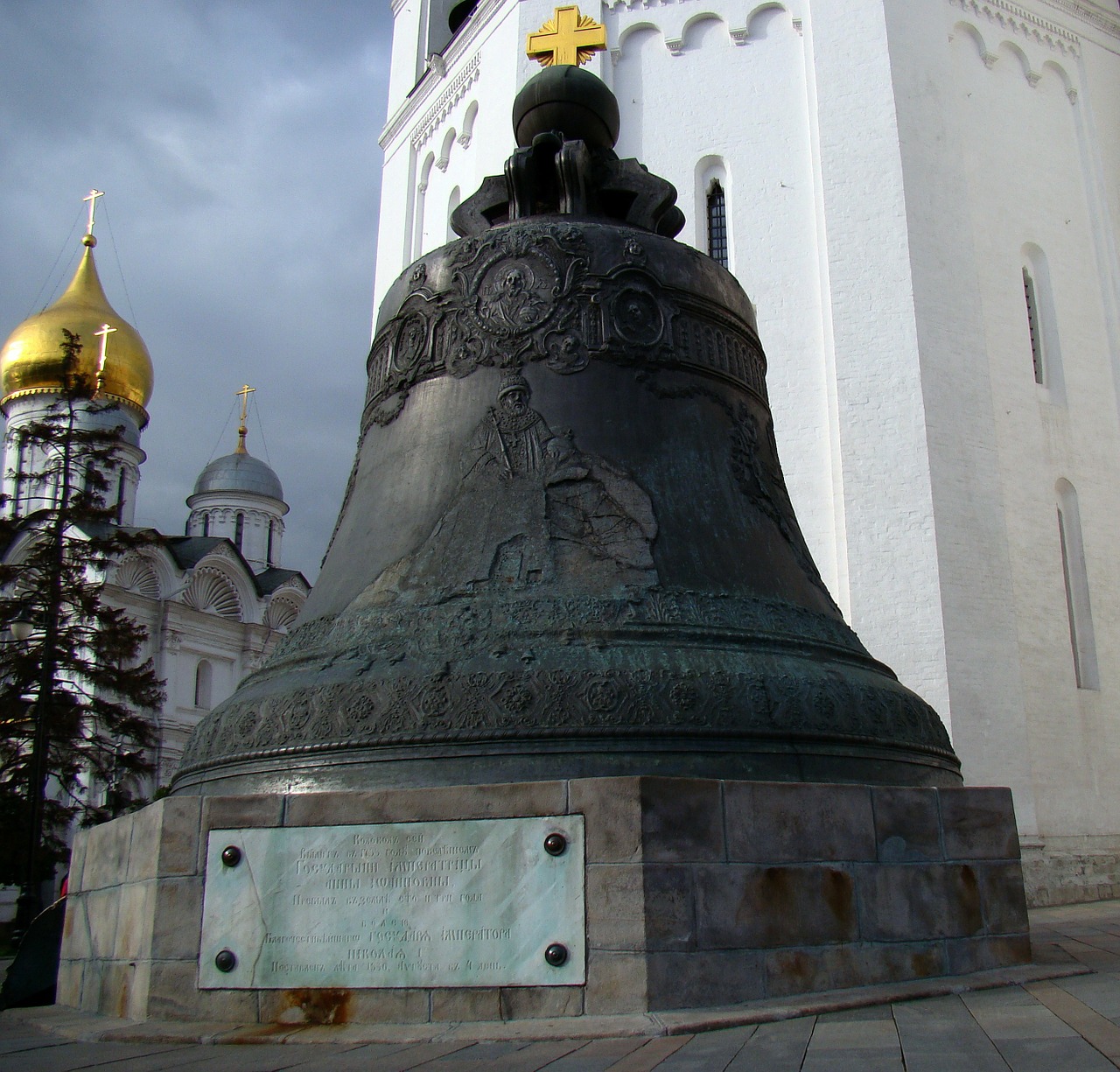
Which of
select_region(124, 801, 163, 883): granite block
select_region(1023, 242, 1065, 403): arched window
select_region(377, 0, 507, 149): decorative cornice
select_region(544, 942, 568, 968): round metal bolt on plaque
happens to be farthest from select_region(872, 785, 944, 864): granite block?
select_region(377, 0, 507, 149): decorative cornice

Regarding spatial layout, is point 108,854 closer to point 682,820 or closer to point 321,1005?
point 321,1005

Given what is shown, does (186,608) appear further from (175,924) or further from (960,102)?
(175,924)

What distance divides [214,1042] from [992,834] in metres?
2.17

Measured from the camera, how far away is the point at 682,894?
2836 mm

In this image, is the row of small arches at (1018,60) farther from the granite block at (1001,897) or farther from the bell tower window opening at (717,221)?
the granite block at (1001,897)

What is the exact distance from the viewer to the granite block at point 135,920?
3120mm

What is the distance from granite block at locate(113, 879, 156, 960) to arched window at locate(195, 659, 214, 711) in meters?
27.3

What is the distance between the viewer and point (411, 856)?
2.94 m

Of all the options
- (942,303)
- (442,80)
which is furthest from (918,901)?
(442,80)

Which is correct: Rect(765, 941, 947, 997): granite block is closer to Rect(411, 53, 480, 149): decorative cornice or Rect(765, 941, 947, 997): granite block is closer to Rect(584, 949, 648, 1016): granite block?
Rect(584, 949, 648, 1016): granite block

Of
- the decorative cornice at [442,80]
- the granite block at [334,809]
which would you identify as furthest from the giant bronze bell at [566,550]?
the decorative cornice at [442,80]

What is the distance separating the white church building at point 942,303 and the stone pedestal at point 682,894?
8.86m

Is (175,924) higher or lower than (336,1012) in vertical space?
higher

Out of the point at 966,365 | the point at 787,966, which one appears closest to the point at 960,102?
the point at 966,365
